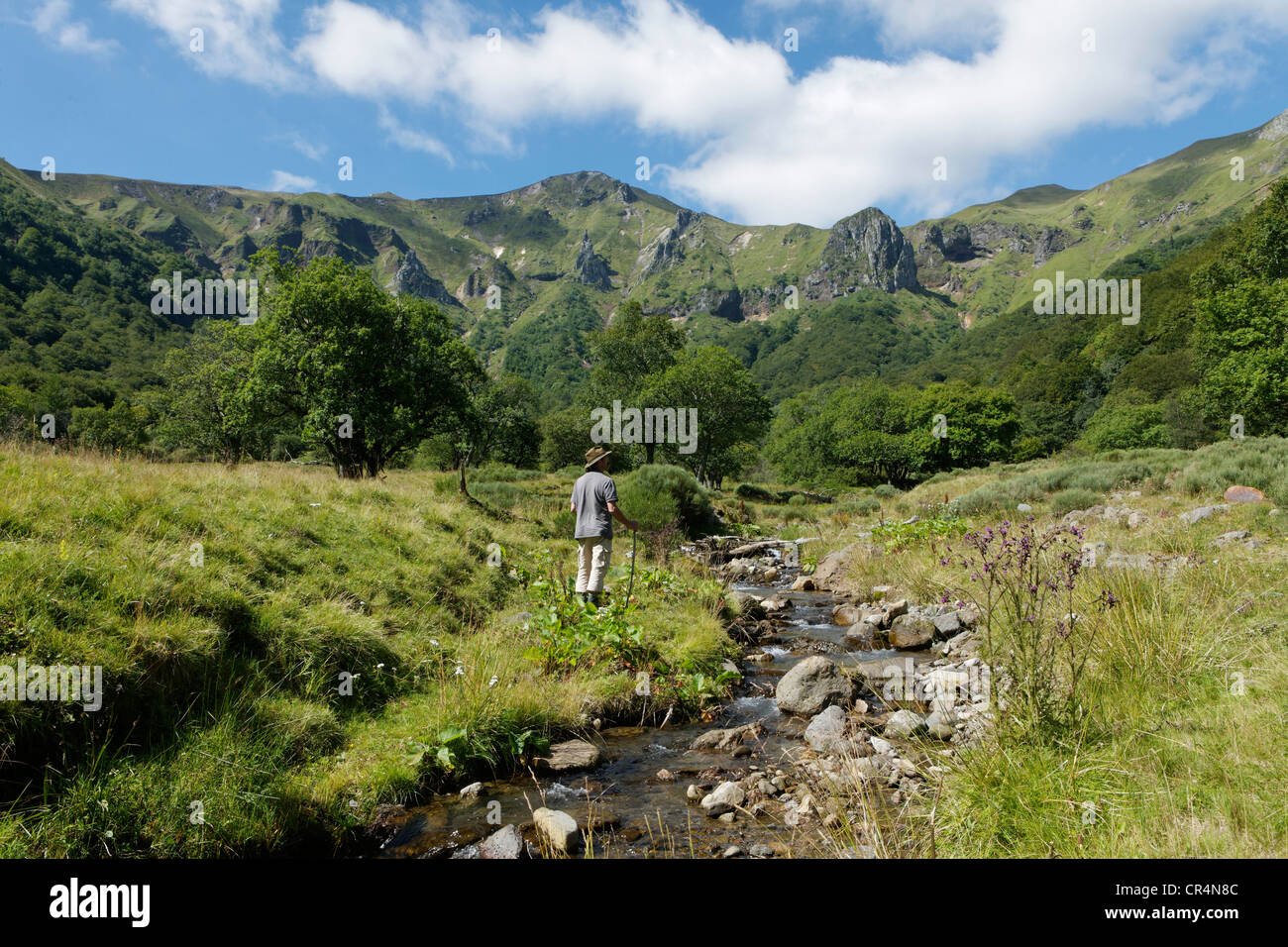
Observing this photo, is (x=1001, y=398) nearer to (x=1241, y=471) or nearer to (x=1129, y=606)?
(x=1241, y=471)

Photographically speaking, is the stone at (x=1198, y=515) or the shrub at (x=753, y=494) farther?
the shrub at (x=753, y=494)

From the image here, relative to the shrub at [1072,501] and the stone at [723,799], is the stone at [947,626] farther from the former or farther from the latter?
the shrub at [1072,501]

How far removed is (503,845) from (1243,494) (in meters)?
16.2

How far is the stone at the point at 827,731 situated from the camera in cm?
575

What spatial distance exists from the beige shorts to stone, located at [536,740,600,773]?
328cm

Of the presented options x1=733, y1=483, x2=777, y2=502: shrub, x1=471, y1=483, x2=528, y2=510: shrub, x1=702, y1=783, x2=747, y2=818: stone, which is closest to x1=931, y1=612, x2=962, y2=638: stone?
x1=702, y1=783, x2=747, y2=818: stone

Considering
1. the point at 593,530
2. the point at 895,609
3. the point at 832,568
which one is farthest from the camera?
the point at 832,568

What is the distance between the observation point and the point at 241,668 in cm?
557

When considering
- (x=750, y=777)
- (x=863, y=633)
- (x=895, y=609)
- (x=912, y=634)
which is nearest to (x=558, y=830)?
(x=750, y=777)

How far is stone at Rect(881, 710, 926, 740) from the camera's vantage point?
5.75 m

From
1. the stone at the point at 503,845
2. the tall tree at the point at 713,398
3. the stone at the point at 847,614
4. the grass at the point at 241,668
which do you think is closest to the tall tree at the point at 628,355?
the tall tree at the point at 713,398

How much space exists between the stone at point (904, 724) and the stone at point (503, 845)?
3640 millimetres

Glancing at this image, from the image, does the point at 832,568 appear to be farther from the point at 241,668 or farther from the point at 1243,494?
the point at 241,668
